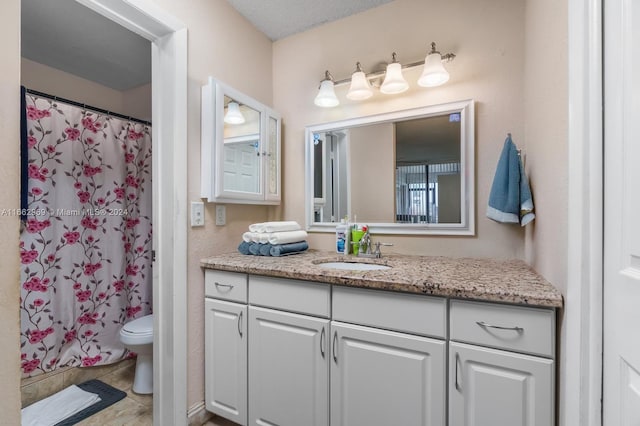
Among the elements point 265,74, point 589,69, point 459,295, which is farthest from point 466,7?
point 459,295

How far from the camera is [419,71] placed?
1.69 m

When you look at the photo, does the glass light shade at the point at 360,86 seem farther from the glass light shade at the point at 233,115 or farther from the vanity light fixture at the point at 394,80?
the glass light shade at the point at 233,115

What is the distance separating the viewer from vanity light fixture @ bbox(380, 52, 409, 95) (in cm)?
165

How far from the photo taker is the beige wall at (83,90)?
88.0 inches

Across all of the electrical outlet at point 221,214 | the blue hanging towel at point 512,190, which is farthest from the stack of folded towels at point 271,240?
the blue hanging towel at point 512,190

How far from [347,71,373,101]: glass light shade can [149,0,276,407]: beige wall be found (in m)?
0.68

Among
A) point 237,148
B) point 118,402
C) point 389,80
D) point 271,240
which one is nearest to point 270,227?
point 271,240

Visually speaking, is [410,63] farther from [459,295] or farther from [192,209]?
[192,209]

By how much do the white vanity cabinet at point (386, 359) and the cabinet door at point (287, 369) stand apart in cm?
6

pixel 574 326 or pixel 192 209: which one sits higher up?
pixel 192 209

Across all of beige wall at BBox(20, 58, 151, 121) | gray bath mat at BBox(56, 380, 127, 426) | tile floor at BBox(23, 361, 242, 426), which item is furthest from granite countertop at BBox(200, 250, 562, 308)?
beige wall at BBox(20, 58, 151, 121)

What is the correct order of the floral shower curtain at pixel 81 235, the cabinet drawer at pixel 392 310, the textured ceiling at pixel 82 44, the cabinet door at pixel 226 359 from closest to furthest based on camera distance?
the cabinet drawer at pixel 392 310 → the cabinet door at pixel 226 359 → the textured ceiling at pixel 82 44 → the floral shower curtain at pixel 81 235

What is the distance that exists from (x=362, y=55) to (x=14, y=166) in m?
1.78

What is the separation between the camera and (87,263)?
2082 millimetres
